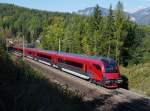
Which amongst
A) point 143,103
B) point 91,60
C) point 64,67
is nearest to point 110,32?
point 64,67

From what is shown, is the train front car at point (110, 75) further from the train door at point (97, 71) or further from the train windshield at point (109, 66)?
the train door at point (97, 71)

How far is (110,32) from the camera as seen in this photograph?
71.7 meters

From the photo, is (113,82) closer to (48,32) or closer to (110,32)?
(110,32)

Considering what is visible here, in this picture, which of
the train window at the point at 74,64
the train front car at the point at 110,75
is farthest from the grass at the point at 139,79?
the train window at the point at 74,64

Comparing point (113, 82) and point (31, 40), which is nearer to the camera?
point (113, 82)

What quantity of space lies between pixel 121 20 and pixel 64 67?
1257 inches

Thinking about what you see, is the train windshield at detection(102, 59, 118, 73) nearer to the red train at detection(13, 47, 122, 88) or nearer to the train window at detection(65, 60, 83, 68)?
the red train at detection(13, 47, 122, 88)

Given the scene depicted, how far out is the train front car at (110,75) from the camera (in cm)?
2862

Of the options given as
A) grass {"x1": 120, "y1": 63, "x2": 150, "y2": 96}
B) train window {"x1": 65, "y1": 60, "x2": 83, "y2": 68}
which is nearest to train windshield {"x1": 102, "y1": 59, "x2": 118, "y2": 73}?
grass {"x1": 120, "y1": 63, "x2": 150, "y2": 96}

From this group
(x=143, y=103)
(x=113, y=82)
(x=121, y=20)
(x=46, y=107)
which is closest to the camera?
(x=46, y=107)

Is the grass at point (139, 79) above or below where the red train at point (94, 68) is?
below

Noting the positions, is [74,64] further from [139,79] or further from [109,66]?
[109,66]

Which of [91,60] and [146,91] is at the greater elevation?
[91,60]

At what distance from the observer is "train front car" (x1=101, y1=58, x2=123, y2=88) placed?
2862 centimetres
